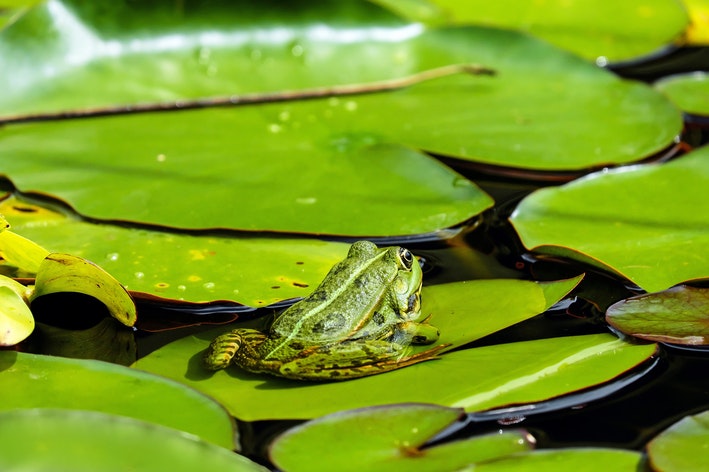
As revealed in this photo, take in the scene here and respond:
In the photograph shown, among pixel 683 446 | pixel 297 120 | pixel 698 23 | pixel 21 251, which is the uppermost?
pixel 698 23

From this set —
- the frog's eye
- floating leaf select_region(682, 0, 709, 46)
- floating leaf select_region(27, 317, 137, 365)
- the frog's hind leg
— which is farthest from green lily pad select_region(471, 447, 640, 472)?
floating leaf select_region(682, 0, 709, 46)

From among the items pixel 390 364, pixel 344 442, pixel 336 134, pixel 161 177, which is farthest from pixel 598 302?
pixel 161 177

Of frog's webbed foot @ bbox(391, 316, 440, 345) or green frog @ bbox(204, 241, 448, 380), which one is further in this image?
frog's webbed foot @ bbox(391, 316, 440, 345)

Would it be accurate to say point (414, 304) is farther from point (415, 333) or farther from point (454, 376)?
point (454, 376)

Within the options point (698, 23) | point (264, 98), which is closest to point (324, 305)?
point (264, 98)

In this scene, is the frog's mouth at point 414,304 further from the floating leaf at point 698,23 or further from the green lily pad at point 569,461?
the floating leaf at point 698,23

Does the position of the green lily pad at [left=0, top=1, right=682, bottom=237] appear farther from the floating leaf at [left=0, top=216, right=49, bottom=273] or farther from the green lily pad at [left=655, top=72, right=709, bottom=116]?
A: the floating leaf at [left=0, top=216, right=49, bottom=273]

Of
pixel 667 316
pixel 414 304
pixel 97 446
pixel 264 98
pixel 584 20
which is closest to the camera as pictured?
pixel 97 446
